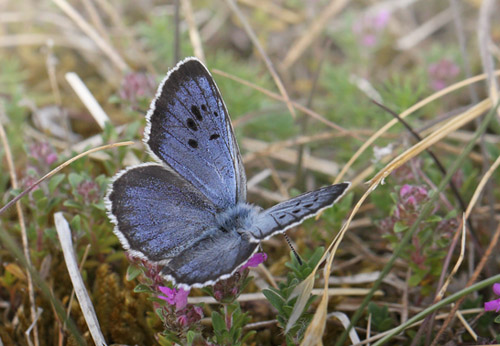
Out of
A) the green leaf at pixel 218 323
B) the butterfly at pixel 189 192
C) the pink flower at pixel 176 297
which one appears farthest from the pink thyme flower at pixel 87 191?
the green leaf at pixel 218 323

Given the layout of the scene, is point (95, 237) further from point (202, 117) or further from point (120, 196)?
point (202, 117)

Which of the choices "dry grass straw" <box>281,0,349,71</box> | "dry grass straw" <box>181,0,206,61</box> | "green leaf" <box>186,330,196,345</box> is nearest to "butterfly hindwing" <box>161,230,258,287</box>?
"green leaf" <box>186,330,196,345</box>

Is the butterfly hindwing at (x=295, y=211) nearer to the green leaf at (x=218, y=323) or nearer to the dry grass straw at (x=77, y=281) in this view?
the green leaf at (x=218, y=323)

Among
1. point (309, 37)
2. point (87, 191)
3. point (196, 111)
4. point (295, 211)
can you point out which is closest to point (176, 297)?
point (295, 211)

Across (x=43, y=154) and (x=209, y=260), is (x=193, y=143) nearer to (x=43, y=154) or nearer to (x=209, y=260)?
(x=209, y=260)

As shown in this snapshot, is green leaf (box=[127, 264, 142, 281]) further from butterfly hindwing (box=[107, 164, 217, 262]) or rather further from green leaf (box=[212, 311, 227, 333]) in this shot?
green leaf (box=[212, 311, 227, 333])

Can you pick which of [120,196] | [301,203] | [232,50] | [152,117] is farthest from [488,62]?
[232,50]

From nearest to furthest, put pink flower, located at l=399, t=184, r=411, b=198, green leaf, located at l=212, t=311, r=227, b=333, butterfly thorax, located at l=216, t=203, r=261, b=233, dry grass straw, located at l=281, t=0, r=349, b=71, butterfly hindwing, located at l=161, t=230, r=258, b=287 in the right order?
butterfly hindwing, located at l=161, t=230, r=258, b=287 < green leaf, located at l=212, t=311, r=227, b=333 < butterfly thorax, located at l=216, t=203, r=261, b=233 < pink flower, located at l=399, t=184, r=411, b=198 < dry grass straw, located at l=281, t=0, r=349, b=71
